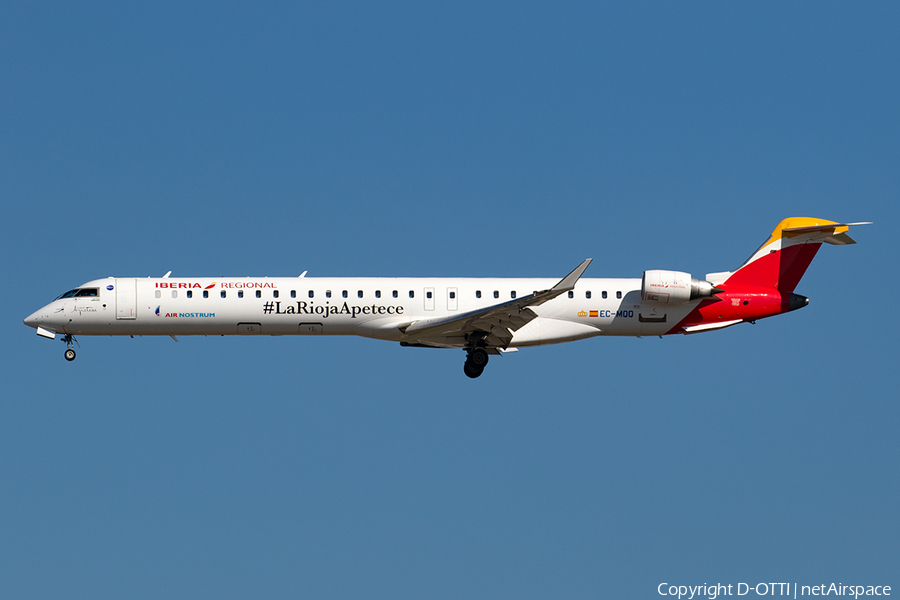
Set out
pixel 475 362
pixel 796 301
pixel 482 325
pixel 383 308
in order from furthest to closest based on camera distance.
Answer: pixel 796 301
pixel 383 308
pixel 475 362
pixel 482 325

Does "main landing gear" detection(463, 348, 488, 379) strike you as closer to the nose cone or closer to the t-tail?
the t-tail

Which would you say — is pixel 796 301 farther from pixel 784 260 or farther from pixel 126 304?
pixel 126 304

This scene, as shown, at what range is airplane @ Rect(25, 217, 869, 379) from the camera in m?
33.8

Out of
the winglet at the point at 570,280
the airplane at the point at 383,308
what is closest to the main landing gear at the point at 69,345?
the airplane at the point at 383,308

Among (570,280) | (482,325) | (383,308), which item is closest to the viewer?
(570,280)

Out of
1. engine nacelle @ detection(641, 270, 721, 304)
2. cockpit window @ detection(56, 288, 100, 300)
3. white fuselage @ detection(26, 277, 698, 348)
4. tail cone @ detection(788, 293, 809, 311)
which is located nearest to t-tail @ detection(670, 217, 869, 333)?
tail cone @ detection(788, 293, 809, 311)

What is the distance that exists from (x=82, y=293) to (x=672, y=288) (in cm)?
1891

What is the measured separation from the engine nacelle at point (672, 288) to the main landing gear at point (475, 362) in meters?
5.54

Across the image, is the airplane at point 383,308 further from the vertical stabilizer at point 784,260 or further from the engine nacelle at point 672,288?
the vertical stabilizer at point 784,260

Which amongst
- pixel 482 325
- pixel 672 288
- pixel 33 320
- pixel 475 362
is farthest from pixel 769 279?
pixel 33 320

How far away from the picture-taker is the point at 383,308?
33875mm

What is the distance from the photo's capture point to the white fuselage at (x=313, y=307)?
3375 cm

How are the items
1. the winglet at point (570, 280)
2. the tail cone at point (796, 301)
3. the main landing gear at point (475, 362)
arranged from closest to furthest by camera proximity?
1. the winglet at point (570, 280)
2. the main landing gear at point (475, 362)
3. the tail cone at point (796, 301)

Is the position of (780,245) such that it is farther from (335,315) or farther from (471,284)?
(335,315)
